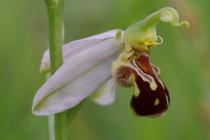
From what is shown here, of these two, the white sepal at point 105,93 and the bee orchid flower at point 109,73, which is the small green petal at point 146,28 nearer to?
the bee orchid flower at point 109,73

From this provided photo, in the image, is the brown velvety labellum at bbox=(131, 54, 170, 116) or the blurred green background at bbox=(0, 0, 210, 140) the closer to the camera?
the brown velvety labellum at bbox=(131, 54, 170, 116)

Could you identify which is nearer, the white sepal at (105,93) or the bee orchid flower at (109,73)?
the bee orchid flower at (109,73)

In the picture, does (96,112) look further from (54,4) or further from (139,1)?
(54,4)

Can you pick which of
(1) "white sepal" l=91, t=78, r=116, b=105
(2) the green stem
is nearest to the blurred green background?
(1) "white sepal" l=91, t=78, r=116, b=105

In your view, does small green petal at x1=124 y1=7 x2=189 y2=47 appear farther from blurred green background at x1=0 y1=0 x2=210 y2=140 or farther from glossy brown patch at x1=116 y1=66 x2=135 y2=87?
blurred green background at x1=0 y1=0 x2=210 y2=140

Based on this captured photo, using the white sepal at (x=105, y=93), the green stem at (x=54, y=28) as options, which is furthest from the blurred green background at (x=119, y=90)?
the green stem at (x=54, y=28)

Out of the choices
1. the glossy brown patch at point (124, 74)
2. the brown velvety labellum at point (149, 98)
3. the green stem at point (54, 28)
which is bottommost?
the brown velvety labellum at point (149, 98)

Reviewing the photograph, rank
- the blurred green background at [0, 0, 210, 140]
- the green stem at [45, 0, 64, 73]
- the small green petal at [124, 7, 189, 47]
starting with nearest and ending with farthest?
1. the green stem at [45, 0, 64, 73]
2. the small green petal at [124, 7, 189, 47]
3. the blurred green background at [0, 0, 210, 140]
